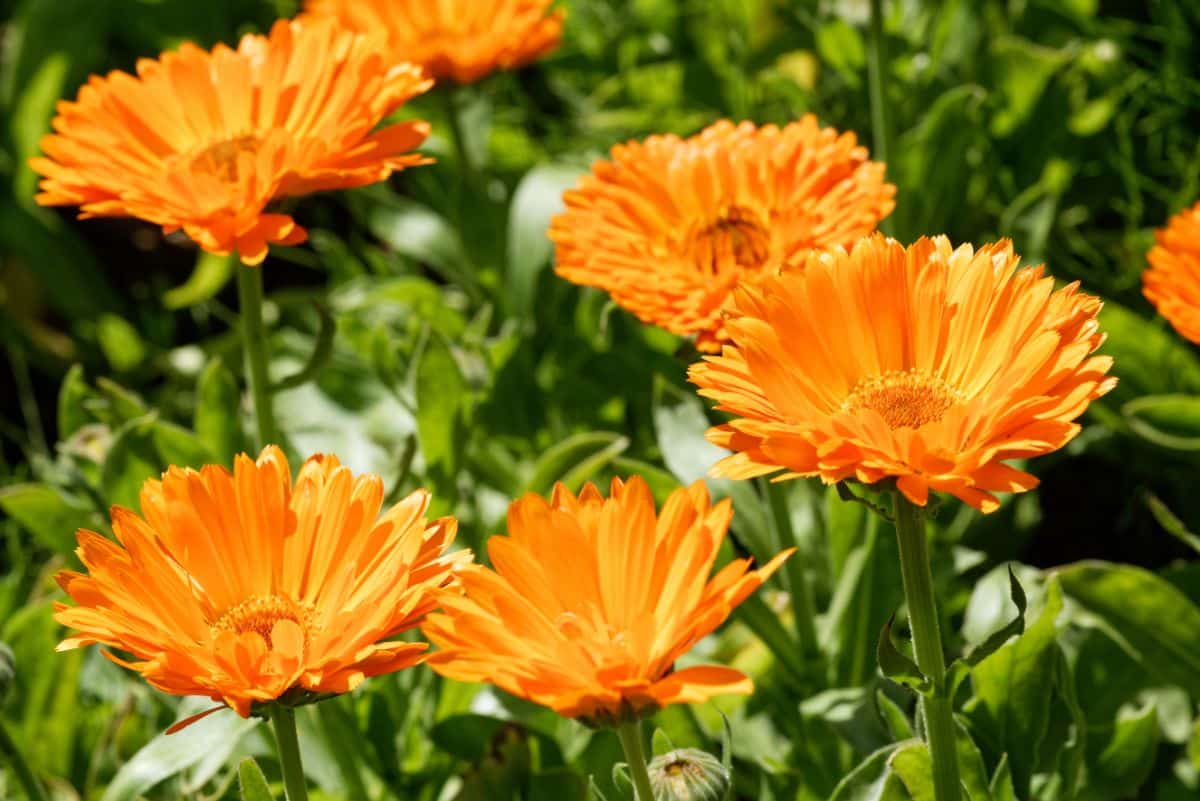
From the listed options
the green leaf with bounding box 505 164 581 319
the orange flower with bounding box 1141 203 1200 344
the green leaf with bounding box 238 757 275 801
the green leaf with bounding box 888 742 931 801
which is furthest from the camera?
the green leaf with bounding box 505 164 581 319

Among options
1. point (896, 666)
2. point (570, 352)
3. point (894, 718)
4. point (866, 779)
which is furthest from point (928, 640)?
point (570, 352)

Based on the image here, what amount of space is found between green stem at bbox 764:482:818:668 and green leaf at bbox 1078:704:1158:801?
428mm

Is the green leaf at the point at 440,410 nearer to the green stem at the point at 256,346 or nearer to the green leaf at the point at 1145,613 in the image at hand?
the green stem at the point at 256,346

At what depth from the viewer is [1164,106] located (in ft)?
11.1

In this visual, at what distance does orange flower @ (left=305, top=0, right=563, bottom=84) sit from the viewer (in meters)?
3.31

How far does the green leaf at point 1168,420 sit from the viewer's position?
257 centimetres

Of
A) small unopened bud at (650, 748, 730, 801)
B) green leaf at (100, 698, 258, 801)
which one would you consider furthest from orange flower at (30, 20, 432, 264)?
small unopened bud at (650, 748, 730, 801)

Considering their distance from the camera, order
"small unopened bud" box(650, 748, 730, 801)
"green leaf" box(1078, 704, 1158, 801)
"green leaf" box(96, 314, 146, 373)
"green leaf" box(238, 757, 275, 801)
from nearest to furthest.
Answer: "small unopened bud" box(650, 748, 730, 801) → "green leaf" box(238, 757, 275, 801) → "green leaf" box(1078, 704, 1158, 801) → "green leaf" box(96, 314, 146, 373)

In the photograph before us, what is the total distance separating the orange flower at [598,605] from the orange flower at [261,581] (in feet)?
0.24

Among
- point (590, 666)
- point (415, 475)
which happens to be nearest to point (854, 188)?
point (415, 475)

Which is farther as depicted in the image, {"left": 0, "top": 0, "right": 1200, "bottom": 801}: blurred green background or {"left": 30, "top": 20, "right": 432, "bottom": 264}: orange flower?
{"left": 0, "top": 0, "right": 1200, "bottom": 801}: blurred green background

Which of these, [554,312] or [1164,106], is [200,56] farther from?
[1164,106]

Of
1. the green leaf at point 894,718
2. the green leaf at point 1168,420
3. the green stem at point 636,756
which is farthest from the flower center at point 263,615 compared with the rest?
the green leaf at point 1168,420

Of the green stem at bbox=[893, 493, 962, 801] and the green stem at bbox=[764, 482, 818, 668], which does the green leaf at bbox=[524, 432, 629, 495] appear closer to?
the green stem at bbox=[764, 482, 818, 668]
